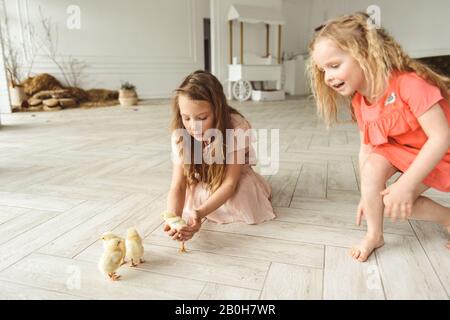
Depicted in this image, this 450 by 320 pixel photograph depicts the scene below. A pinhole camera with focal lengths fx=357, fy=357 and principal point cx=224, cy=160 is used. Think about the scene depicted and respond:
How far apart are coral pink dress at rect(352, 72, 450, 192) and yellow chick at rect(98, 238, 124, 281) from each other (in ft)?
1.86

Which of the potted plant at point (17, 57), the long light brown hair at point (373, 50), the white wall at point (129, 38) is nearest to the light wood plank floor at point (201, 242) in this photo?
the long light brown hair at point (373, 50)

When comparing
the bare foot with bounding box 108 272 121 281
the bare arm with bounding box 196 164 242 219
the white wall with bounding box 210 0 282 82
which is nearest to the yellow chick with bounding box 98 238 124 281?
the bare foot with bounding box 108 272 121 281

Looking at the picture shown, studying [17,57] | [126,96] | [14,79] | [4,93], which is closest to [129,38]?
[126,96]

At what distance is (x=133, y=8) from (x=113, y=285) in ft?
17.0

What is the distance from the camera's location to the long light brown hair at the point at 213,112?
83 cm

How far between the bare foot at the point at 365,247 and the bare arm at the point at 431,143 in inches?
6.2

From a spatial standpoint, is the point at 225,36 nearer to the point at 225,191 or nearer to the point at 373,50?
the point at 225,191

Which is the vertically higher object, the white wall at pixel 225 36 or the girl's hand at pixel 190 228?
the white wall at pixel 225 36

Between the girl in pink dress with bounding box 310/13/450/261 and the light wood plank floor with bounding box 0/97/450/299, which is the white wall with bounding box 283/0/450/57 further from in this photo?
the girl in pink dress with bounding box 310/13/450/261

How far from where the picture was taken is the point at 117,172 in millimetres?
1403

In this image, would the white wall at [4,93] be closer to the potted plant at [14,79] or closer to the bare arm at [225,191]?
the potted plant at [14,79]

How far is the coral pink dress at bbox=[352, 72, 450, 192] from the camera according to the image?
665 mm

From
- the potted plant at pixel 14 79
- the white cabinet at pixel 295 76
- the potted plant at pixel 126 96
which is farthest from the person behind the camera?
the white cabinet at pixel 295 76

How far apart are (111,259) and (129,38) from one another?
5.03 m
